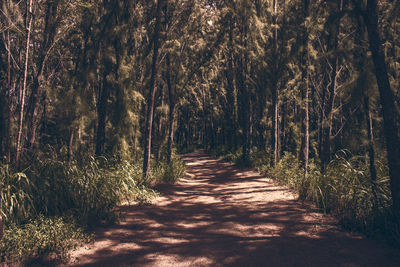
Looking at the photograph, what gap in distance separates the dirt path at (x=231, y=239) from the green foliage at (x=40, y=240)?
11.3 inches

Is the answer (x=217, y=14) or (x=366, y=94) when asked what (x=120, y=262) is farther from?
(x=217, y=14)

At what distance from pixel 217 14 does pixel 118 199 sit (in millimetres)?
13967

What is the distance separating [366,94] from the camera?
20.2ft

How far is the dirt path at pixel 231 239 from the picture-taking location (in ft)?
14.5

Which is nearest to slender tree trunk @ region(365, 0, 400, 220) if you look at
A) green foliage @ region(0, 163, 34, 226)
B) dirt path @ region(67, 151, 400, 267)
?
dirt path @ region(67, 151, 400, 267)

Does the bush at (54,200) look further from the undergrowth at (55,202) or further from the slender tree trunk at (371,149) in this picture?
the slender tree trunk at (371,149)

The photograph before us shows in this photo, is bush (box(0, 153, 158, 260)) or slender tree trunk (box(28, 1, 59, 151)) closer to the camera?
bush (box(0, 153, 158, 260))

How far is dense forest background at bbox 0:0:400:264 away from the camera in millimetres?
5695

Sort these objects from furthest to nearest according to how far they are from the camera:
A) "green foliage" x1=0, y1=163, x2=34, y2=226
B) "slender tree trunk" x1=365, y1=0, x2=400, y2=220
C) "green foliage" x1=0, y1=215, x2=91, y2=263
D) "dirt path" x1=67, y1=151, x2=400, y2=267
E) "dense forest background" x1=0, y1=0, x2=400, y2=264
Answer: "dense forest background" x1=0, y1=0, x2=400, y2=264 → "green foliage" x1=0, y1=163, x2=34, y2=226 → "slender tree trunk" x1=365, y1=0, x2=400, y2=220 → "dirt path" x1=67, y1=151, x2=400, y2=267 → "green foliage" x1=0, y1=215, x2=91, y2=263

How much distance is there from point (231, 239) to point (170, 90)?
433 inches

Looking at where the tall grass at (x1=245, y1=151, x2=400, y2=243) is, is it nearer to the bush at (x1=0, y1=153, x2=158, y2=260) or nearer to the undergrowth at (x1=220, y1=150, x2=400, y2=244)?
the undergrowth at (x1=220, y1=150, x2=400, y2=244)

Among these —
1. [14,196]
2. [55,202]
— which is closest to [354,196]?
[55,202]

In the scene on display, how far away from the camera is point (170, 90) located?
15070mm

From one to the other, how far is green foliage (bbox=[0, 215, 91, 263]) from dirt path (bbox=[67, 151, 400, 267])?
0.94 feet
